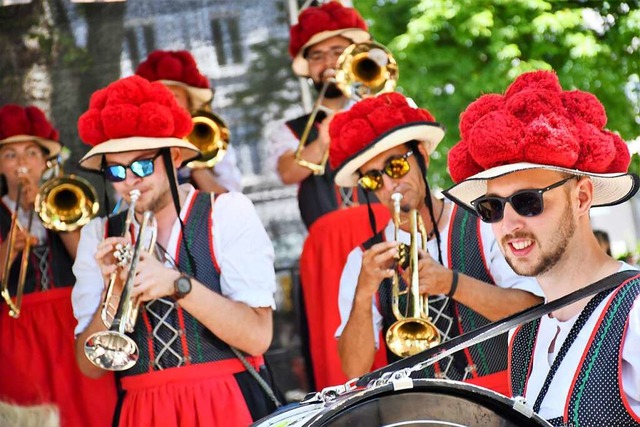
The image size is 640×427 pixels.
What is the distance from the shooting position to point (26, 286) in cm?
574

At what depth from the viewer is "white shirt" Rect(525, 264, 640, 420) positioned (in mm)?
2900

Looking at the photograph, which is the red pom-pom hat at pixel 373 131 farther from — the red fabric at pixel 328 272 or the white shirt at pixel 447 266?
the red fabric at pixel 328 272

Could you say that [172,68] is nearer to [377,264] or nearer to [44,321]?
[44,321]

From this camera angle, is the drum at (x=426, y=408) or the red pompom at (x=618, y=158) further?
the red pompom at (x=618, y=158)

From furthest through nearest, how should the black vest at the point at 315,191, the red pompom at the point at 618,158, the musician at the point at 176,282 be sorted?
the black vest at the point at 315,191
the musician at the point at 176,282
the red pompom at the point at 618,158

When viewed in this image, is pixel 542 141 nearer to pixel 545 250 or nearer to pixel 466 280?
pixel 545 250

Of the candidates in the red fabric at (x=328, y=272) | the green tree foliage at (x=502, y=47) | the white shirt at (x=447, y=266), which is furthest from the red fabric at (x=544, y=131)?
the green tree foliage at (x=502, y=47)

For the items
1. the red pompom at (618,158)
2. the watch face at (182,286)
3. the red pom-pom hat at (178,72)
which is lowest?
the watch face at (182,286)

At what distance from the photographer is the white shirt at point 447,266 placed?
174 inches

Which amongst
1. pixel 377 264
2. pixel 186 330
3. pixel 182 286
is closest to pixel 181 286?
pixel 182 286

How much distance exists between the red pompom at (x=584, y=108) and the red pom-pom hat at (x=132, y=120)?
1.92 meters

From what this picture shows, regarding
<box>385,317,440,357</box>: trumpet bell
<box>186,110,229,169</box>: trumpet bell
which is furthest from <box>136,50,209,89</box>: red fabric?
<box>385,317,440,357</box>: trumpet bell

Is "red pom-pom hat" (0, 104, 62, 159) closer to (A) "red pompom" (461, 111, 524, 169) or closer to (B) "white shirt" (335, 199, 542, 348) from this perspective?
(B) "white shirt" (335, 199, 542, 348)

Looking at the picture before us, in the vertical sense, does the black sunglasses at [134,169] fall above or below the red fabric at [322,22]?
below
